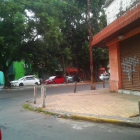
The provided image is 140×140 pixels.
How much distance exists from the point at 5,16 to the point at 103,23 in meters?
16.0

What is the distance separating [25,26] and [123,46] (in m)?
9.19

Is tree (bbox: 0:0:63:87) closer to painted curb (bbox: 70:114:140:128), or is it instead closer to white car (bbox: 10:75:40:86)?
white car (bbox: 10:75:40:86)

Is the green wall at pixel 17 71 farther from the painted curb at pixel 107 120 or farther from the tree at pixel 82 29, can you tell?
the painted curb at pixel 107 120

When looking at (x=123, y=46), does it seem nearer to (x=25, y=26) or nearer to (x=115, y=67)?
(x=115, y=67)

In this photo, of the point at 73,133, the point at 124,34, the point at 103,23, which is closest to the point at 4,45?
the point at 124,34

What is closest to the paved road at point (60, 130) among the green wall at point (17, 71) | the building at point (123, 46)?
the building at point (123, 46)

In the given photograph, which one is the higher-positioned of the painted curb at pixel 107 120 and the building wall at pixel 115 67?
the building wall at pixel 115 67

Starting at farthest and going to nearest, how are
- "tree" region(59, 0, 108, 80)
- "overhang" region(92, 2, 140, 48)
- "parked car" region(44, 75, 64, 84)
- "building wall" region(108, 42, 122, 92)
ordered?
"parked car" region(44, 75, 64, 84)
"tree" region(59, 0, 108, 80)
"building wall" region(108, 42, 122, 92)
"overhang" region(92, 2, 140, 48)

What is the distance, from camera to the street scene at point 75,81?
489cm

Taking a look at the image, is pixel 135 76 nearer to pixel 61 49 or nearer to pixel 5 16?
pixel 5 16

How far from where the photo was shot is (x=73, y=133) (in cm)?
445

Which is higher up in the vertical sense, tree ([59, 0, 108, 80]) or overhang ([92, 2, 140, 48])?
tree ([59, 0, 108, 80])

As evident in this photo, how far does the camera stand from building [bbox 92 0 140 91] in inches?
340

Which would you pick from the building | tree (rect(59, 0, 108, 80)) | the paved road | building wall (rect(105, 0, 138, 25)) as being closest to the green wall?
tree (rect(59, 0, 108, 80))
